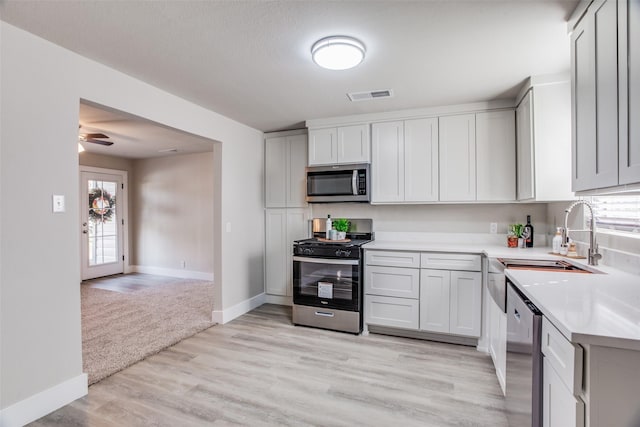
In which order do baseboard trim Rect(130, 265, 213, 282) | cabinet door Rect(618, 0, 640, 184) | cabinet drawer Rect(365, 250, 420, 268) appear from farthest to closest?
1. baseboard trim Rect(130, 265, 213, 282)
2. cabinet drawer Rect(365, 250, 420, 268)
3. cabinet door Rect(618, 0, 640, 184)

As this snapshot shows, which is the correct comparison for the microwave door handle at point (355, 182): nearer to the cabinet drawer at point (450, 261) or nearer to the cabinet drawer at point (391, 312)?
the cabinet drawer at point (450, 261)

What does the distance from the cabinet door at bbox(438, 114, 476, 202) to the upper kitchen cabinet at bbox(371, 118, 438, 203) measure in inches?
3.0

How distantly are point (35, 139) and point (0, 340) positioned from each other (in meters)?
1.15

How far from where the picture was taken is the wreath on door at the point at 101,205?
5750mm

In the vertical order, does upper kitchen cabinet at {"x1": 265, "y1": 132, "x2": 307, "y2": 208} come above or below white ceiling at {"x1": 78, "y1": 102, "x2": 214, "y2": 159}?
below

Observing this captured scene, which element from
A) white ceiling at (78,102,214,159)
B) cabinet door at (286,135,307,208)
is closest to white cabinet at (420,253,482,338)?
cabinet door at (286,135,307,208)

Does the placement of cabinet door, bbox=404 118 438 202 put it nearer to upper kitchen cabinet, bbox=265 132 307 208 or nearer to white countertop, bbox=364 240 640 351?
upper kitchen cabinet, bbox=265 132 307 208

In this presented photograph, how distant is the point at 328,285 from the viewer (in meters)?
3.31

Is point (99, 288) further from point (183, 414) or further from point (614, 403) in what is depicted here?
point (614, 403)

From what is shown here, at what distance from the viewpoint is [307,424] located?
1.87 m

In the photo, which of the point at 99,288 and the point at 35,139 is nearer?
the point at 35,139

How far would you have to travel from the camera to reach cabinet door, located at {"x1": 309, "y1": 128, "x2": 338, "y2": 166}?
3600 millimetres

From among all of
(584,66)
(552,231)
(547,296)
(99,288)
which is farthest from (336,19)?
(99,288)

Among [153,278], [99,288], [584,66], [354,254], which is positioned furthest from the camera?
[153,278]
